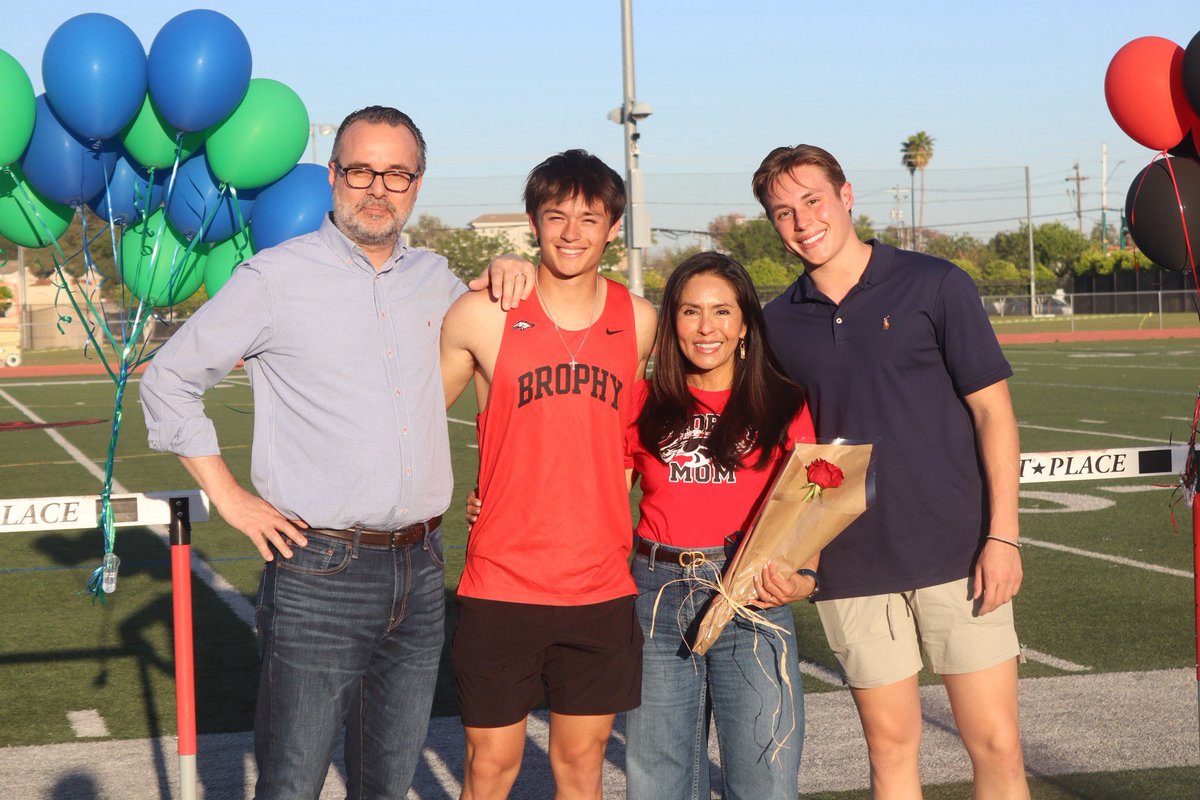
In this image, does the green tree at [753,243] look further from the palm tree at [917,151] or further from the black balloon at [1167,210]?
the black balloon at [1167,210]

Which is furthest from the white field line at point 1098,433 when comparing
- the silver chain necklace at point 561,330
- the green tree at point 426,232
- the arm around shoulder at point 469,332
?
the green tree at point 426,232

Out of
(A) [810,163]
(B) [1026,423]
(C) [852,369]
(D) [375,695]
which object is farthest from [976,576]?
(B) [1026,423]

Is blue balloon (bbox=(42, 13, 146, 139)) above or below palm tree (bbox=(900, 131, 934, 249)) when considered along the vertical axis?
below

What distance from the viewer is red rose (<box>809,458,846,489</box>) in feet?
10.6

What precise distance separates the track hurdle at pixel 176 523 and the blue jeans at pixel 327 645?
0.98 ft

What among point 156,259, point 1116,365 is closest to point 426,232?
point 1116,365

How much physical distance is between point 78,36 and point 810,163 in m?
3.17

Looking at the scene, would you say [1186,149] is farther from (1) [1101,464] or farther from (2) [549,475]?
(2) [549,475]

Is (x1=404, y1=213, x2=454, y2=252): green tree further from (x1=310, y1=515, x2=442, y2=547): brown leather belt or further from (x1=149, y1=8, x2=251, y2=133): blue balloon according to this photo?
(x1=310, y1=515, x2=442, y2=547): brown leather belt

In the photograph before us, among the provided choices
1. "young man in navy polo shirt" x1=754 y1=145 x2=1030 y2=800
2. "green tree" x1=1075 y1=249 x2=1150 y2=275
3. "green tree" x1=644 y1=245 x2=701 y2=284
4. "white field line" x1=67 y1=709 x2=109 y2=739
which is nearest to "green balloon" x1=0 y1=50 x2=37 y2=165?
"white field line" x1=67 y1=709 x2=109 y2=739

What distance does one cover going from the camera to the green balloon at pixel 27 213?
544cm

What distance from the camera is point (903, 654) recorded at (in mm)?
3516

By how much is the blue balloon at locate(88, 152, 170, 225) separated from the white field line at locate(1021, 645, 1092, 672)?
4.36 m

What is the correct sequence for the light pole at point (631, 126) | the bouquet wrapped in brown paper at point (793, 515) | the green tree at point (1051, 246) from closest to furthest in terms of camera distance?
the bouquet wrapped in brown paper at point (793, 515), the light pole at point (631, 126), the green tree at point (1051, 246)
